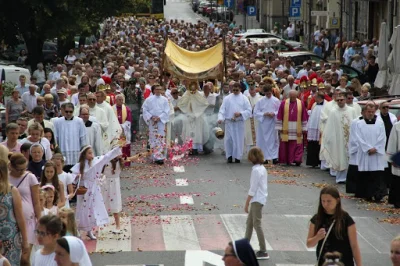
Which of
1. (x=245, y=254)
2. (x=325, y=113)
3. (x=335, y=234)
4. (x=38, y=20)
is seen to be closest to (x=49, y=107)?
(x=325, y=113)

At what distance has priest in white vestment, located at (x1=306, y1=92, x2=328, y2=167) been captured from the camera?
23016 mm

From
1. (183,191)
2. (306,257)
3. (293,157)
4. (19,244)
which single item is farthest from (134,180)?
(19,244)

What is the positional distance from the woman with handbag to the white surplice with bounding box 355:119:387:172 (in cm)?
877

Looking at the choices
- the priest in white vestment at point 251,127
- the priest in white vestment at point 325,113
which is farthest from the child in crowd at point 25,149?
the priest in white vestment at point 251,127

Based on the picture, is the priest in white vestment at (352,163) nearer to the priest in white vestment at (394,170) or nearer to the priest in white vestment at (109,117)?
the priest in white vestment at (394,170)

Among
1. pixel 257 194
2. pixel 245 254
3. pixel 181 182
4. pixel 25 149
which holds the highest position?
pixel 245 254

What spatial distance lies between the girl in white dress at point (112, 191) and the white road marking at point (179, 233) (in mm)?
700

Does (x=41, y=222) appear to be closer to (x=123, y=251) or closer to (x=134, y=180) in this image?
(x=123, y=251)

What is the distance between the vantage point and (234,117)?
24.2m

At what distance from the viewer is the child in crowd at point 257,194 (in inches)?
559

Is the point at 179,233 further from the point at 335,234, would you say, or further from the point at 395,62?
the point at 395,62

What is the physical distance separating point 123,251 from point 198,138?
10.6 metres

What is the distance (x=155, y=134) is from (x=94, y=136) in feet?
16.0

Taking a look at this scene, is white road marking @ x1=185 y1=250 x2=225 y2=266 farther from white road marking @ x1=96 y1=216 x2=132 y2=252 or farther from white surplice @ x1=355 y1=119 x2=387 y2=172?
white surplice @ x1=355 y1=119 x2=387 y2=172
